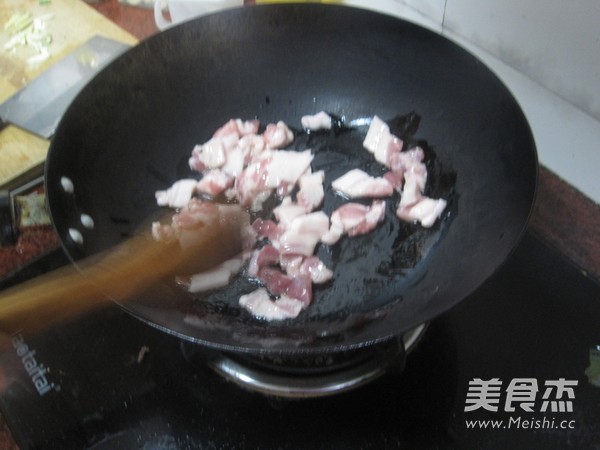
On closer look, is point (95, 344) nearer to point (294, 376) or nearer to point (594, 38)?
point (294, 376)

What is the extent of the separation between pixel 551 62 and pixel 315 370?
69 centimetres

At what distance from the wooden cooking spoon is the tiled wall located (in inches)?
23.3

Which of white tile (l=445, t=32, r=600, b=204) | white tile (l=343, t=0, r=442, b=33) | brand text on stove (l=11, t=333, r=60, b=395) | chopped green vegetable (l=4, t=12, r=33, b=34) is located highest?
white tile (l=343, t=0, r=442, b=33)

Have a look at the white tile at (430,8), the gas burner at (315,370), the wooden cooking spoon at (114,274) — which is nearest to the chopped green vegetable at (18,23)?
the wooden cooking spoon at (114,274)

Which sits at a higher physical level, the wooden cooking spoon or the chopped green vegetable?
the chopped green vegetable

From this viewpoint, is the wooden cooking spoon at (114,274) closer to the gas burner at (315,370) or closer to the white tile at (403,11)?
the gas burner at (315,370)

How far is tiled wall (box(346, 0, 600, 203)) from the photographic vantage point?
91 centimetres

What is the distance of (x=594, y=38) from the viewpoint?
2.89 feet

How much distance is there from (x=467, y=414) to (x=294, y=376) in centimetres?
26

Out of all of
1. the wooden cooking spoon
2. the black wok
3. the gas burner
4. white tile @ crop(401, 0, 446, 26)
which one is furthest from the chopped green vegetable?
the gas burner

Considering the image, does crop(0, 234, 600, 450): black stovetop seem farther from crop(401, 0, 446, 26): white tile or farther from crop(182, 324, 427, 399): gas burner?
crop(401, 0, 446, 26): white tile

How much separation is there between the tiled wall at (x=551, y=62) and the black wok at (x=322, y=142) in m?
0.11

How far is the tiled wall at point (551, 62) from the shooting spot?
91 cm

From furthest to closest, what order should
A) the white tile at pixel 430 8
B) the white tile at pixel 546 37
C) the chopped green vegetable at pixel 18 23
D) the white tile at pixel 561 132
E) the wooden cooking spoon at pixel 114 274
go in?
the chopped green vegetable at pixel 18 23 → the white tile at pixel 430 8 → the white tile at pixel 561 132 → the white tile at pixel 546 37 → the wooden cooking spoon at pixel 114 274
